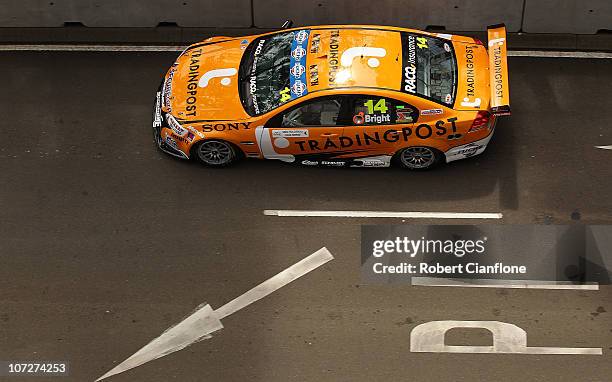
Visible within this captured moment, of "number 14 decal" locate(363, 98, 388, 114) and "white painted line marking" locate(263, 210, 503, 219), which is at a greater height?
"number 14 decal" locate(363, 98, 388, 114)

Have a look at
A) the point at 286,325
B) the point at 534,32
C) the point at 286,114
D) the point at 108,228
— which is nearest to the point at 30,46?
the point at 108,228

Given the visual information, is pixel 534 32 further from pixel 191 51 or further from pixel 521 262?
pixel 191 51

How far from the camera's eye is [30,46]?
14000 millimetres

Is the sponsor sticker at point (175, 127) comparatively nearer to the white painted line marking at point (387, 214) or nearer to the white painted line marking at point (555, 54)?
the white painted line marking at point (387, 214)

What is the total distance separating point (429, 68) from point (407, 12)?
2.24 meters

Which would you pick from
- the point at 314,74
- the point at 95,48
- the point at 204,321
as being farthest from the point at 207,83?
the point at 204,321

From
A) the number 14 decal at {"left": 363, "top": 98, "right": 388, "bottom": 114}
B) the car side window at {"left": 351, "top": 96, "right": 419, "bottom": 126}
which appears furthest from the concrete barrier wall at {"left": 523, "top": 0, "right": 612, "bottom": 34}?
the number 14 decal at {"left": 363, "top": 98, "right": 388, "bottom": 114}

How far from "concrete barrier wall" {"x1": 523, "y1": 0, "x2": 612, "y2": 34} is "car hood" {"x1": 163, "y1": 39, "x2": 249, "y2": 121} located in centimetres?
463

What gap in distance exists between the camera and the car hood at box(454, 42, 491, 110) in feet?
37.6

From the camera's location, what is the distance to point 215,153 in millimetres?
12078

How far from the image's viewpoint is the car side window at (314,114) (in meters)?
11.3

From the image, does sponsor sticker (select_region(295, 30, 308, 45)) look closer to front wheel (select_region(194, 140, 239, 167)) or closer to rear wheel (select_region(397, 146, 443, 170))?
front wheel (select_region(194, 140, 239, 167))

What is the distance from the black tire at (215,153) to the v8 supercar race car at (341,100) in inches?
0.5

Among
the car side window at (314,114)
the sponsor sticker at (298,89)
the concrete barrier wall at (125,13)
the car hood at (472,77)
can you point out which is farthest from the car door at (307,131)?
the concrete barrier wall at (125,13)
